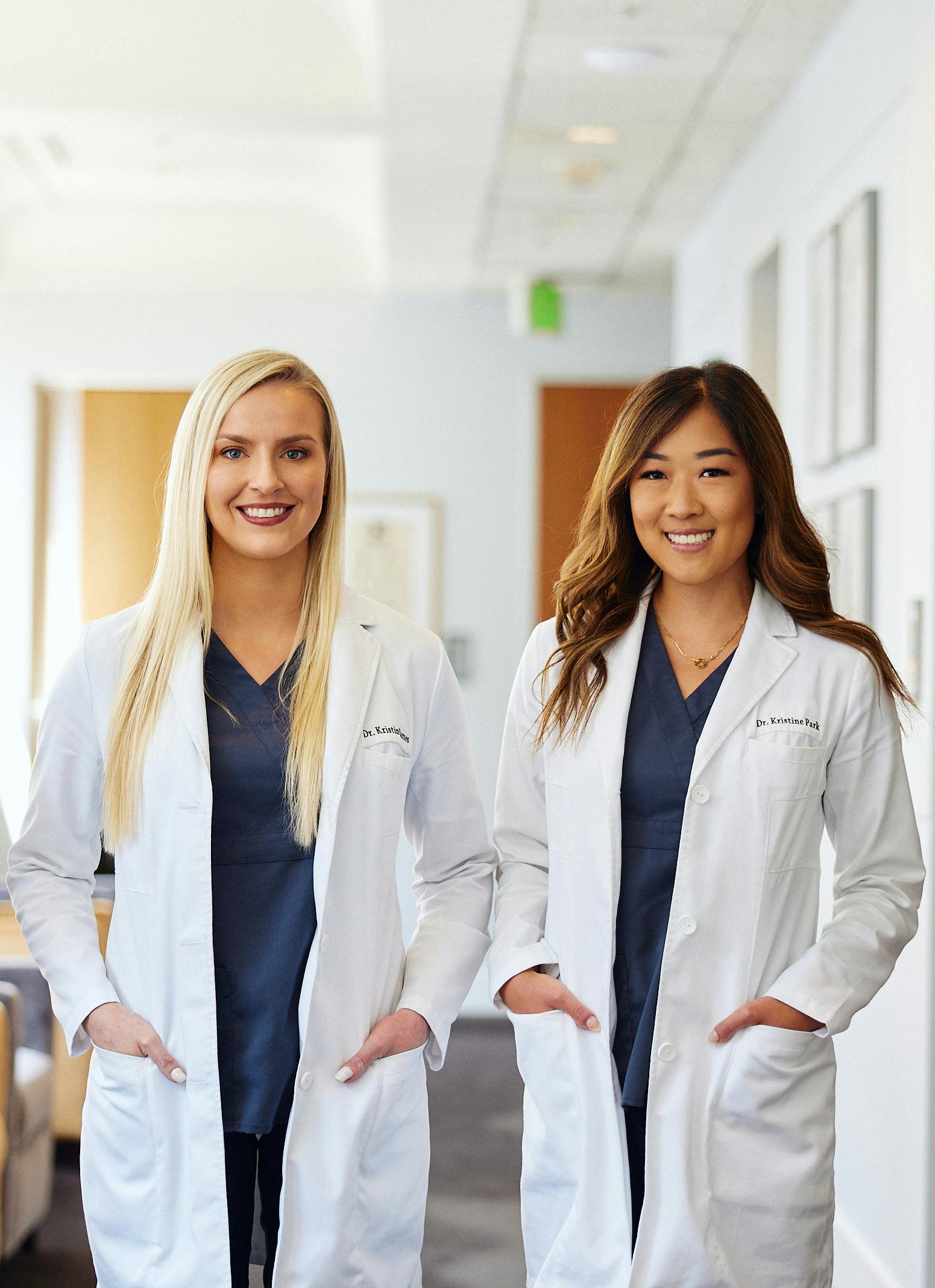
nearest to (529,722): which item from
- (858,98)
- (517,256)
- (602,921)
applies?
(602,921)

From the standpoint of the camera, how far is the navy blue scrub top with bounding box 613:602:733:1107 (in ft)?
5.16

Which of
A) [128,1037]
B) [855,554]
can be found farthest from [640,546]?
[855,554]

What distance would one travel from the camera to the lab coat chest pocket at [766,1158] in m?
1.54

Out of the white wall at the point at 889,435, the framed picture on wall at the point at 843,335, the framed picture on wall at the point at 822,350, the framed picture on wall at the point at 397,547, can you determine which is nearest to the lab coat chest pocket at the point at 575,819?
the white wall at the point at 889,435

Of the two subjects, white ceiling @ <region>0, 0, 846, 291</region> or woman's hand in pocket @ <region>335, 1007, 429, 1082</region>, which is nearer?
woman's hand in pocket @ <region>335, 1007, 429, 1082</region>

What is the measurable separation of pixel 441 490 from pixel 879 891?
362 cm

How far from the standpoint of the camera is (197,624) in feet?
5.33

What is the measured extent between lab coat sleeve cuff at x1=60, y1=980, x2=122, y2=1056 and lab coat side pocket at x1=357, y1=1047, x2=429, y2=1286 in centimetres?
31

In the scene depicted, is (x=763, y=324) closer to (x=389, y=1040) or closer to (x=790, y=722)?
(x=790, y=722)

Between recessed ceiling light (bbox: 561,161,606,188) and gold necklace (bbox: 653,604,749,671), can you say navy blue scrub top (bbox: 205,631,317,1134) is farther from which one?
recessed ceiling light (bbox: 561,161,606,188)

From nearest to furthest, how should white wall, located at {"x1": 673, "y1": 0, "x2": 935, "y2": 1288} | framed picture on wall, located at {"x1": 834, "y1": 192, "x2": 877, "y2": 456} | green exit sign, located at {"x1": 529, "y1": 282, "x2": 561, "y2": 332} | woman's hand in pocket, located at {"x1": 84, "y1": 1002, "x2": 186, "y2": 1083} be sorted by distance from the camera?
woman's hand in pocket, located at {"x1": 84, "y1": 1002, "x2": 186, "y2": 1083}
white wall, located at {"x1": 673, "y1": 0, "x2": 935, "y2": 1288}
framed picture on wall, located at {"x1": 834, "y1": 192, "x2": 877, "y2": 456}
green exit sign, located at {"x1": 529, "y1": 282, "x2": 561, "y2": 332}

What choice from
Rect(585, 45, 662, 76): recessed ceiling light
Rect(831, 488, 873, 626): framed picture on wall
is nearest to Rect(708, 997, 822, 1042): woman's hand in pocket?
Rect(831, 488, 873, 626): framed picture on wall

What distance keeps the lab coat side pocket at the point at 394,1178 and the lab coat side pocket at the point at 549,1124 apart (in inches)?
5.1

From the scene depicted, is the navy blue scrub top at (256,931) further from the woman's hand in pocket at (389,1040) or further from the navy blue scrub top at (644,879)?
the navy blue scrub top at (644,879)
